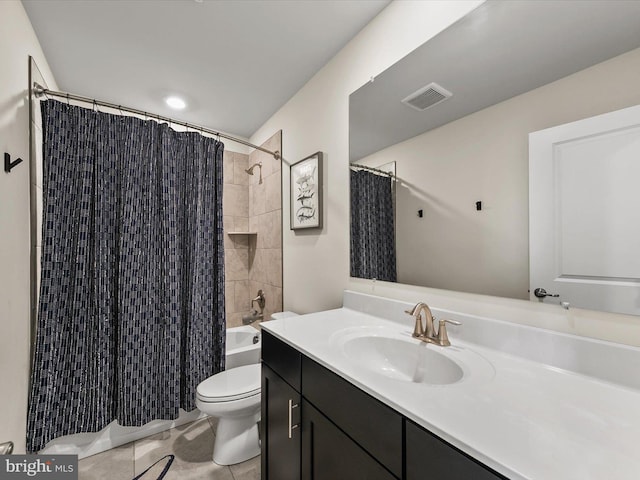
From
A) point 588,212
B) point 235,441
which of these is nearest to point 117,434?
point 235,441

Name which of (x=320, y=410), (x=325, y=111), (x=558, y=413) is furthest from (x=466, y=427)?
(x=325, y=111)

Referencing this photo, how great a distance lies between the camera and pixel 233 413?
1.53 m

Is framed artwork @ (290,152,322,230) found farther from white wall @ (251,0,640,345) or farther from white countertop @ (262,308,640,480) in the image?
white countertop @ (262,308,640,480)

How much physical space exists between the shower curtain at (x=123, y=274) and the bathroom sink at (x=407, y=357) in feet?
4.05

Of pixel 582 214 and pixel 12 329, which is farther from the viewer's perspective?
pixel 12 329

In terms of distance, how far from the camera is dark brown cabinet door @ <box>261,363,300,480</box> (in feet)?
3.27

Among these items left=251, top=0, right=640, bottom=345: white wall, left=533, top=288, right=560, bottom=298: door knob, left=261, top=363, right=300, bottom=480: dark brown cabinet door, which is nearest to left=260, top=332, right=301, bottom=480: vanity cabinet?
left=261, top=363, right=300, bottom=480: dark brown cabinet door

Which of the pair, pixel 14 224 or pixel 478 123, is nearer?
pixel 478 123

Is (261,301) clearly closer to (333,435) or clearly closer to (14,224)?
(14,224)

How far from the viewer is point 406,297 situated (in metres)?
1.26

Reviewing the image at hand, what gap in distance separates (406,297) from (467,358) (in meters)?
Answer: 0.41

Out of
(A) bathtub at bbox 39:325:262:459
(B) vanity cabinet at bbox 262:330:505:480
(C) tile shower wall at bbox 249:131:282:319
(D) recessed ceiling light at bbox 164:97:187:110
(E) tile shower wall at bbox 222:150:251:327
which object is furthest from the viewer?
(E) tile shower wall at bbox 222:150:251:327

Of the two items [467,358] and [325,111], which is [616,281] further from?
[325,111]

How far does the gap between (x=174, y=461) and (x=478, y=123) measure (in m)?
2.35
